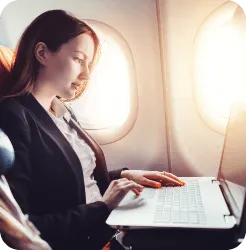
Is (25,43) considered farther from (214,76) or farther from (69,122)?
(214,76)

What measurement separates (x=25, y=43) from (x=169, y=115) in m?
0.76

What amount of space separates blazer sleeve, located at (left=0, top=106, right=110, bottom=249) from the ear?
0.76ft

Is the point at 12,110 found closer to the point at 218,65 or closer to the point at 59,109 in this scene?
the point at 59,109

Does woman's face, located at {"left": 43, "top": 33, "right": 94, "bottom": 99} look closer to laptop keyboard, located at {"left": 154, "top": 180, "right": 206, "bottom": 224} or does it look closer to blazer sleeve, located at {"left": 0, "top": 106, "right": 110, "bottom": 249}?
blazer sleeve, located at {"left": 0, "top": 106, "right": 110, "bottom": 249}

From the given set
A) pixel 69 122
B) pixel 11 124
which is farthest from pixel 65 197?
pixel 69 122

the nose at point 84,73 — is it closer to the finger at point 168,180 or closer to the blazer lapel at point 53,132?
the blazer lapel at point 53,132

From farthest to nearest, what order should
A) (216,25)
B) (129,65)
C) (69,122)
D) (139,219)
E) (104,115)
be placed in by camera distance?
1. (104,115)
2. (129,65)
3. (216,25)
4. (69,122)
5. (139,219)


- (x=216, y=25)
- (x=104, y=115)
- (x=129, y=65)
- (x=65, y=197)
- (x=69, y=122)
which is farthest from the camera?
(x=104, y=115)

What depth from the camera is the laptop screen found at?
2.63ft

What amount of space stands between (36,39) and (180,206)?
68 cm

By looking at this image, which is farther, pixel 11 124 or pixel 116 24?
pixel 116 24

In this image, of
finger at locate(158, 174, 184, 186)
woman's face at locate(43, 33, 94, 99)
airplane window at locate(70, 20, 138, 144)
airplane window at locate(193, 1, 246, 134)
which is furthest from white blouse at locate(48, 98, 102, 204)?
airplane window at locate(193, 1, 246, 134)

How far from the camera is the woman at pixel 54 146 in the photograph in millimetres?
866

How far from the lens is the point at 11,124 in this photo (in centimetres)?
90
